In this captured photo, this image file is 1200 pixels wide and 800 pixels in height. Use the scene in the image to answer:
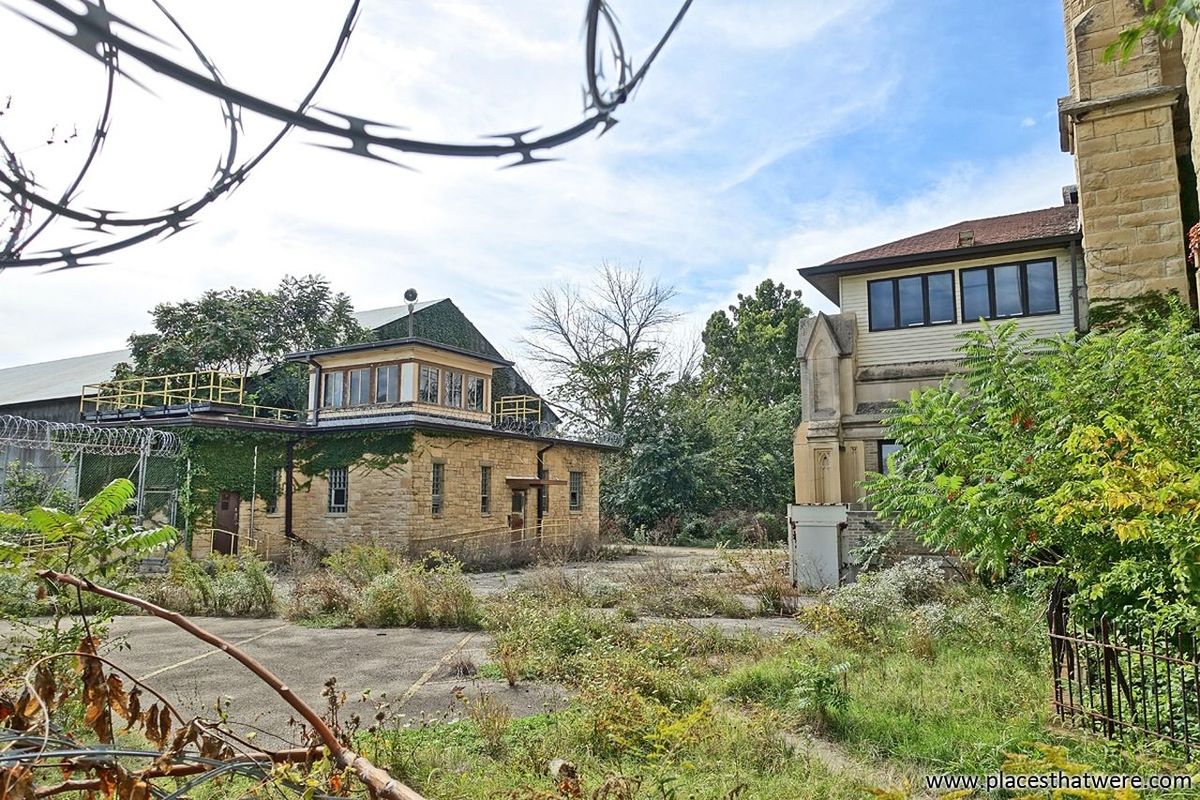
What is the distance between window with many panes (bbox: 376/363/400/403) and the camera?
2330 centimetres

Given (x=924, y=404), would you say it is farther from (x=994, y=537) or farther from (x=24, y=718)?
(x=24, y=718)

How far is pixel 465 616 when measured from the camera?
11.7 m

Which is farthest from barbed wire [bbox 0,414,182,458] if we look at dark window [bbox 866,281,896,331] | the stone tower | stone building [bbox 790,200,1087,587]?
the stone tower

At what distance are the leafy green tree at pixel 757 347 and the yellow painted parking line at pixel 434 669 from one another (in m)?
33.5

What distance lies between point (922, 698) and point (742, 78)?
21.4ft

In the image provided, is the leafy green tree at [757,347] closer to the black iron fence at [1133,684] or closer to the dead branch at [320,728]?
the black iron fence at [1133,684]

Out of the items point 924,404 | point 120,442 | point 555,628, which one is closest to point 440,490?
point 120,442

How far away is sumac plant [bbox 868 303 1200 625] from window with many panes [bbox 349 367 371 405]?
61.1 ft

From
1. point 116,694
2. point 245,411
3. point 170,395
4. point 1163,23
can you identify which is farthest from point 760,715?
point 245,411

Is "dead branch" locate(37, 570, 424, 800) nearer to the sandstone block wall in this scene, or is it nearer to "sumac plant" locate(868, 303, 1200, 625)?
"sumac plant" locate(868, 303, 1200, 625)

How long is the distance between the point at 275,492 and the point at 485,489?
6.35 metres

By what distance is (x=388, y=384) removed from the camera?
77.0 feet

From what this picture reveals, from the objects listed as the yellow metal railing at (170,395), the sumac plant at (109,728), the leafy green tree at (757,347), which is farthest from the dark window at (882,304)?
the leafy green tree at (757,347)

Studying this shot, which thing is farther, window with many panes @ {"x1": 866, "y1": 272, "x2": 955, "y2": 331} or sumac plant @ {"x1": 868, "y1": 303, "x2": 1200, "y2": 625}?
window with many panes @ {"x1": 866, "y1": 272, "x2": 955, "y2": 331}
